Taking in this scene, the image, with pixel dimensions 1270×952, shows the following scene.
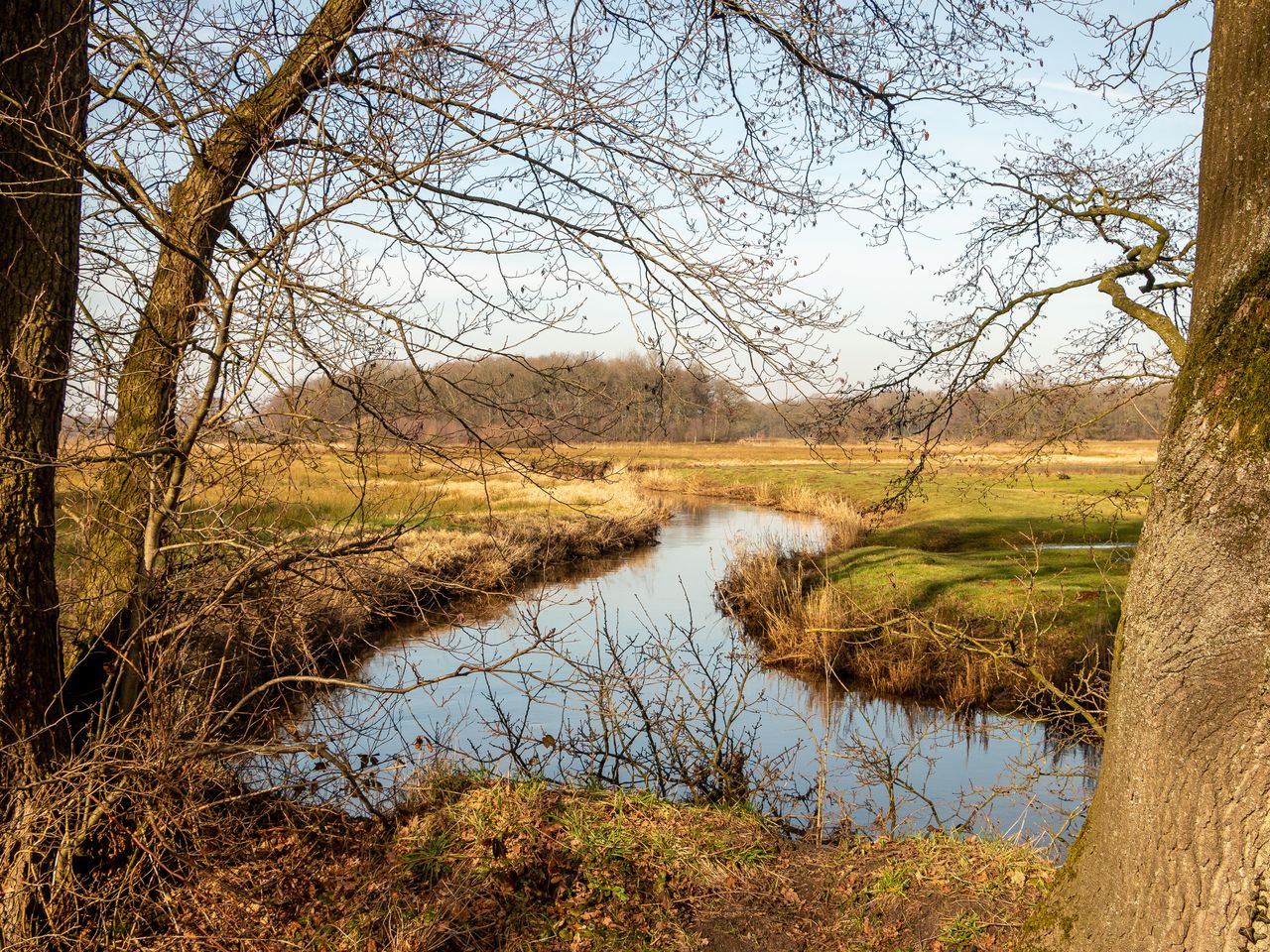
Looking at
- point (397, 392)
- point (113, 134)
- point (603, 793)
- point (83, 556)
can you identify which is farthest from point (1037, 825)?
point (113, 134)

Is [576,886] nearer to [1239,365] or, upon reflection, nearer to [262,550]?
[262,550]

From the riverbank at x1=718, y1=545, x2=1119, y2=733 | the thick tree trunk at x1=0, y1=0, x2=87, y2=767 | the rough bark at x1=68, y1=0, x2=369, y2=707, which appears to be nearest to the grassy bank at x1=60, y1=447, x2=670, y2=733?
the rough bark at x1=68, y1=0, x2=369, y2=707

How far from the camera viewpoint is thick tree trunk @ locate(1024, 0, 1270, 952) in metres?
2.91

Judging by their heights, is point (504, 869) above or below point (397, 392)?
below

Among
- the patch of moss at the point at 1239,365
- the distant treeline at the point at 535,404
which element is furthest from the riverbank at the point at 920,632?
the patch of moss at the point at 1239,365

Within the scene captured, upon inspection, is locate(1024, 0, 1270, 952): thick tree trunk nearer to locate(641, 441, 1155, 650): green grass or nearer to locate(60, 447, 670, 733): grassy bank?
locate(641, 441, 1155, 650): green grass

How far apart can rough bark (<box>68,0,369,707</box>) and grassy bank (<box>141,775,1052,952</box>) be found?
1322 millimetres

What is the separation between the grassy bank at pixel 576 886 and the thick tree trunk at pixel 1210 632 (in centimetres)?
140

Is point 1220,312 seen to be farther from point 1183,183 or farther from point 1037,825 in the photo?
point 1183,183

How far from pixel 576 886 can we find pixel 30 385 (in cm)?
357

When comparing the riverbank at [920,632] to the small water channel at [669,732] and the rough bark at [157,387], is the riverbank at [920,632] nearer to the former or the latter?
the small water channel at [669,732]

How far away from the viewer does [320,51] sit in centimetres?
443

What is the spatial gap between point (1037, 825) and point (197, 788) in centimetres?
609

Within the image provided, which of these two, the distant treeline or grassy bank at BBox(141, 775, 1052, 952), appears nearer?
grassy bank at BBox(141, 775, 1052, 952)
